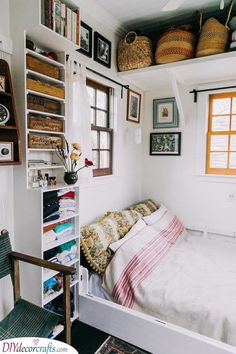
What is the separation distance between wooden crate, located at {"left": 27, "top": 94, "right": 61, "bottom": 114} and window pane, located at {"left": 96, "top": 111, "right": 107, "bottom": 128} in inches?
29.1

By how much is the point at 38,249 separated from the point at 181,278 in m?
1.16

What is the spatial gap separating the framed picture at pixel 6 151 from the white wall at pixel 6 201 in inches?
5.6

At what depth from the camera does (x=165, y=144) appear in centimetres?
335

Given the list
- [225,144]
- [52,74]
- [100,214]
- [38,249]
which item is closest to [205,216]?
[225,144]

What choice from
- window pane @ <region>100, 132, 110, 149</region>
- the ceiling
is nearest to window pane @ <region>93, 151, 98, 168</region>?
window pane @ <region>100, 132, 110, 149</region>

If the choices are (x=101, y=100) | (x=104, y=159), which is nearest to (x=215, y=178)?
(x=104, y=159)

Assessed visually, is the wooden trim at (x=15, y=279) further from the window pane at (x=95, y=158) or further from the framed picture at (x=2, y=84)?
the window pane at (x=95, y=158)

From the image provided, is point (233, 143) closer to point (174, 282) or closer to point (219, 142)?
point (219, 142)

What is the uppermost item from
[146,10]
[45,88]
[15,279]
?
[146,10]

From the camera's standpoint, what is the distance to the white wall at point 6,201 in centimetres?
172

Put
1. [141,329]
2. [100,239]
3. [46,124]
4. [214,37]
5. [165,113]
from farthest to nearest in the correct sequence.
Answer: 1. [165,113]
2. [214,37]
3. [100,239]
4. [46,124]
5. [141,329]

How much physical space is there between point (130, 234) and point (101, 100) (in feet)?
4.73

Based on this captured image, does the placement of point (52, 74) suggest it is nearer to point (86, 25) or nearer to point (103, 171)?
point (86, 25)

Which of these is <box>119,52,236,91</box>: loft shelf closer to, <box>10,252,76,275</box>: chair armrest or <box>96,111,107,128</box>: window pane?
<box>96,111,107,128</box>: window pane
